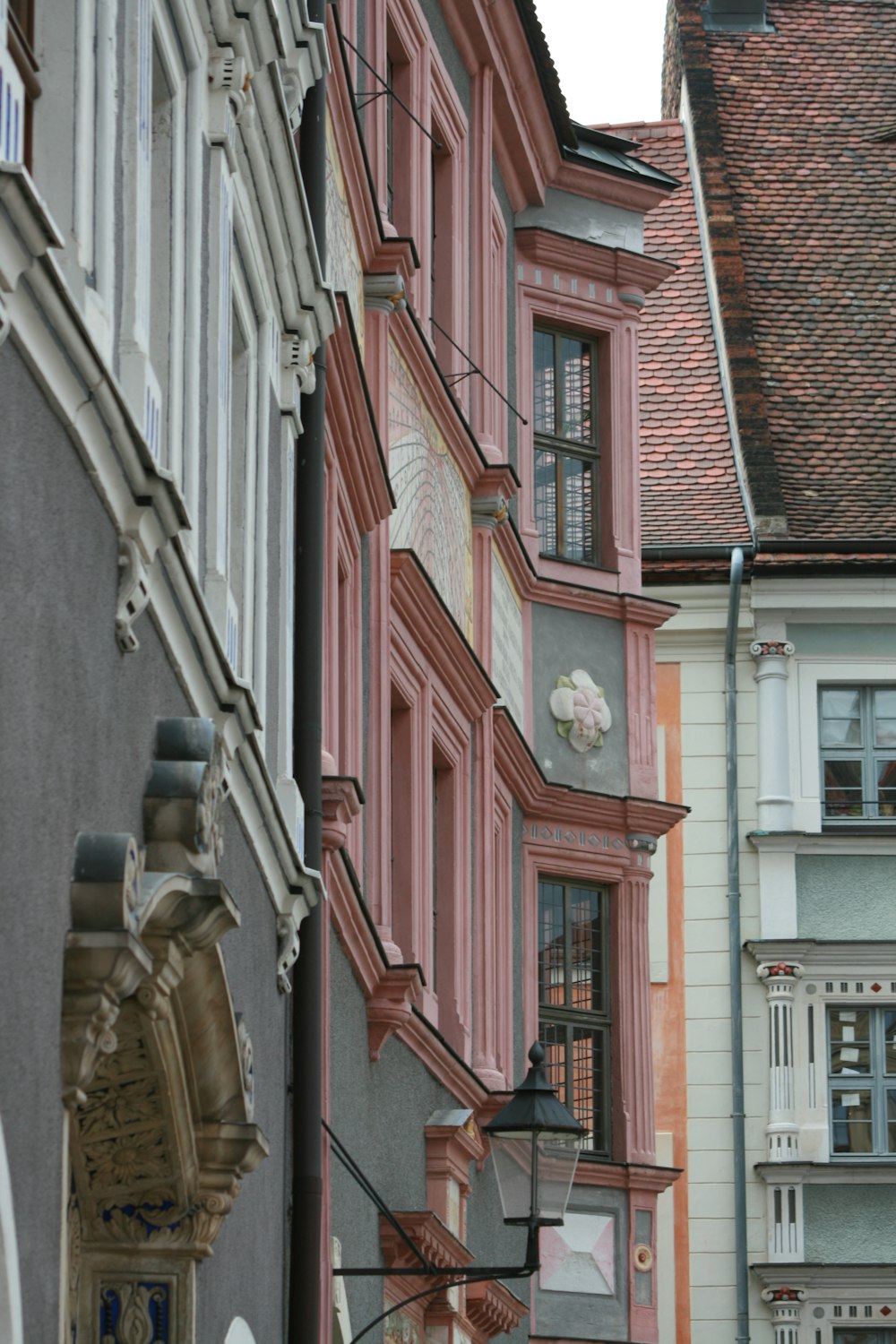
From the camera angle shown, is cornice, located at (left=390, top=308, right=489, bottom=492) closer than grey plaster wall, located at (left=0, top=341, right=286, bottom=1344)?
No

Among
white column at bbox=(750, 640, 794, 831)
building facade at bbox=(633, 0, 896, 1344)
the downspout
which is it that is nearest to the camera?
the downspout

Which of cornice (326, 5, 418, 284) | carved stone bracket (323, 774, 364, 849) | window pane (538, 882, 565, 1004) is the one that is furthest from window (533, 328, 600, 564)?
carved stone bracket (323, 774, 364, 849)

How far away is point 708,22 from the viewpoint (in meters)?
34.2

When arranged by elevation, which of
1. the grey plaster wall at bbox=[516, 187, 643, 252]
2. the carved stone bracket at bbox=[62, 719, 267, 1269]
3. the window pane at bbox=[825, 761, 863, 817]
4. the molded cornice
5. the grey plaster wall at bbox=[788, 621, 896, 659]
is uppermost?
the grey plaster wall at bbox=[516, 187, 643, 252]

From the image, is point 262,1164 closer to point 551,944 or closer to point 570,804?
point 570,804

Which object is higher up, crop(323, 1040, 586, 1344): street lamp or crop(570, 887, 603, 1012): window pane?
crop(570, 887, 603, 1012): window pane

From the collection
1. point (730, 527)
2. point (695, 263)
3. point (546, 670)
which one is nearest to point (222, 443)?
point (546, 670)

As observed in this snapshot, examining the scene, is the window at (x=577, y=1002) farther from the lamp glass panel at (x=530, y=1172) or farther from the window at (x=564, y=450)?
the lamp glass panel at (x=530, y=1172)

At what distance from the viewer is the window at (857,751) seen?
27.2 metres

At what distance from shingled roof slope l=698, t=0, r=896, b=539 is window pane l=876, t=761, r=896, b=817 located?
2.00m

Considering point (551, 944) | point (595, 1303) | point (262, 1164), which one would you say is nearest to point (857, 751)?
point (551, 944)

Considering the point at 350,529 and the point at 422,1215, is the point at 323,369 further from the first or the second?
the point at 422,1215

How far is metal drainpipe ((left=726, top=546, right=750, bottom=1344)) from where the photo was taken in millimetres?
25609

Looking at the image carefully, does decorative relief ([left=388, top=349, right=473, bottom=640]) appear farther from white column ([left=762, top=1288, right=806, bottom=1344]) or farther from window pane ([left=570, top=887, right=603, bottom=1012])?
white column ([left=762, top=1288, right=806, bottom=1344])
